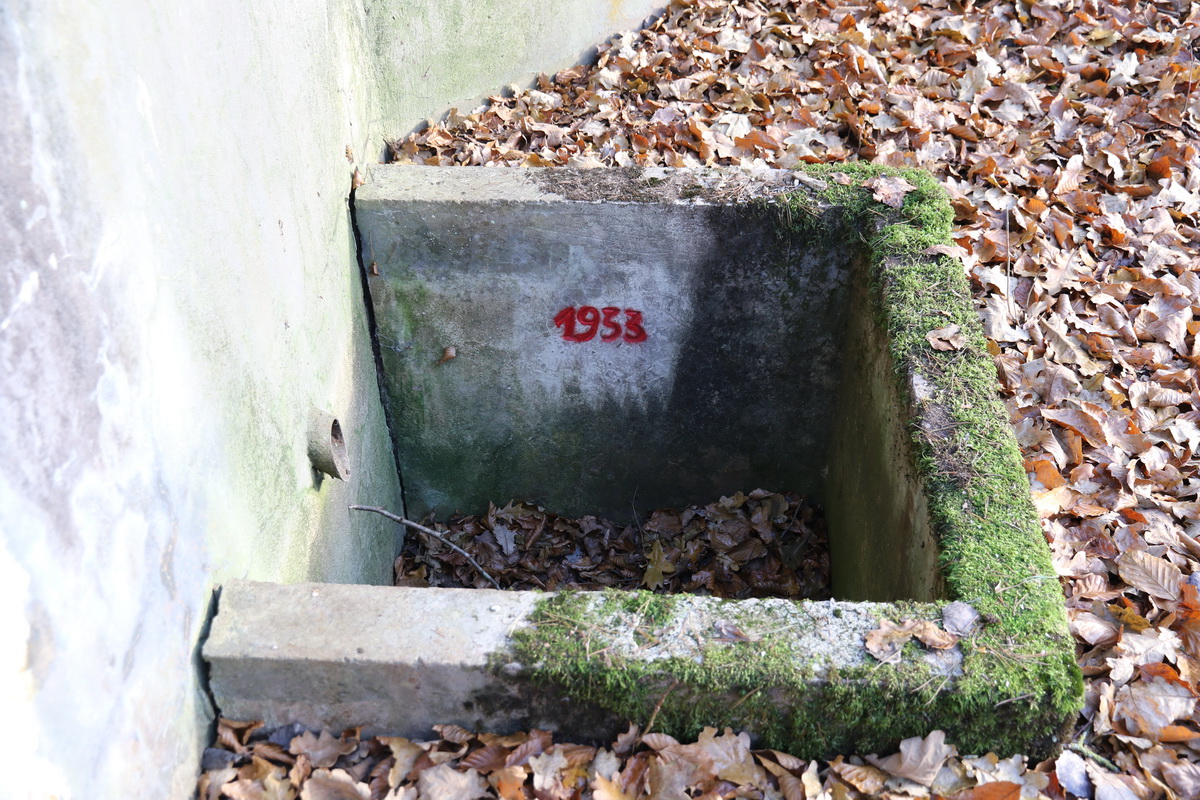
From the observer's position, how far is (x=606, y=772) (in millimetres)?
2074

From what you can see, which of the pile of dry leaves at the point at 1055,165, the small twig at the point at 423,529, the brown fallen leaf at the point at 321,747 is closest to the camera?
the brown fallen leaf at the point at 321,747

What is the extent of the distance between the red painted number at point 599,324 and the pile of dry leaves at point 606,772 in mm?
2143

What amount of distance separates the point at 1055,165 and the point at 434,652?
3947 mm

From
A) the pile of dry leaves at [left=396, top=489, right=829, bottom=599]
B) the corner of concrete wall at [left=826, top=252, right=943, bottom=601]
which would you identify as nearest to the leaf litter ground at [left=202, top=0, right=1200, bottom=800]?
the corner of concrete wall at [left=826, top=252, right=943, bottom=601]

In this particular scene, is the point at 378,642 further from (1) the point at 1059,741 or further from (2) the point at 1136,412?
(2) the point at 1136,412

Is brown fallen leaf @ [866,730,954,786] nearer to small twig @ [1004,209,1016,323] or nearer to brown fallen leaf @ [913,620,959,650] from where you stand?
brown fallen leaf @ [913,620,959,650]

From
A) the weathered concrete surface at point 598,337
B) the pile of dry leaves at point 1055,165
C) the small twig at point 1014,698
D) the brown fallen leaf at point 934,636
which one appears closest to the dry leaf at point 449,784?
the brown fallen leaf at point 934,636

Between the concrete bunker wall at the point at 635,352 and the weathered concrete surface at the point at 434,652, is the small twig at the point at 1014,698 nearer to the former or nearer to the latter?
the weathered concrete surface at the point at 434,652

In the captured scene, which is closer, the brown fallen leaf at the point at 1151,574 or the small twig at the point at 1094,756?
the small twig at the point at 1094,756

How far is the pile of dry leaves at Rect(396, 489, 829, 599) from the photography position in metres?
4.27

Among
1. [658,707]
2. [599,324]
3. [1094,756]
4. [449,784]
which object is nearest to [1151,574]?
[1094,756]

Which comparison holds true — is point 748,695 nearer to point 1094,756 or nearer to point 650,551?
point 1094,756

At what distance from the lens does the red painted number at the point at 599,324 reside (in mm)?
3900

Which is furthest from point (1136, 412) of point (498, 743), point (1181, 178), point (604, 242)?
point (498, 743)
